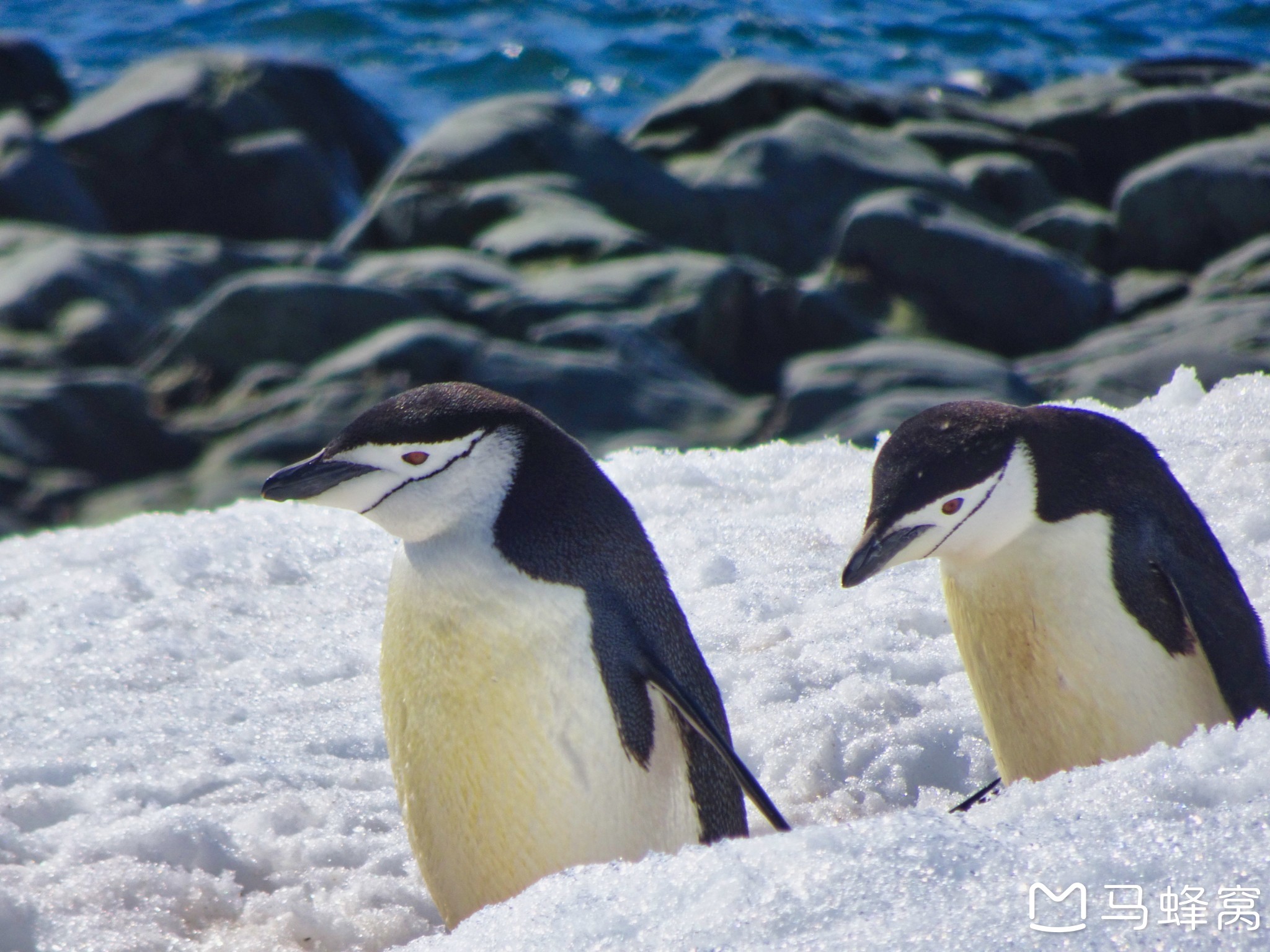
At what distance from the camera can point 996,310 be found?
8516 mm

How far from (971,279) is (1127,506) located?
21.3ft

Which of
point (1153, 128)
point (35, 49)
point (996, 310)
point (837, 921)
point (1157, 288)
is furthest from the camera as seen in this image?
point (35, 49)

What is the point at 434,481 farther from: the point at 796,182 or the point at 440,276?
the point at 796,182

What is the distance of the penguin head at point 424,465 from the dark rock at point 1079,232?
333 inches

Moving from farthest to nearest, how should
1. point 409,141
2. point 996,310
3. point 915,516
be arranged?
point 409,141 → point 996,310 → point 915,516

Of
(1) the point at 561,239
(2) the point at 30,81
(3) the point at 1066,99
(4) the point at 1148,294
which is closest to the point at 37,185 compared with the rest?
(2) the point at 30,81

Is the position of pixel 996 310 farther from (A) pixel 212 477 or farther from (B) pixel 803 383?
(A) pixel 212 477

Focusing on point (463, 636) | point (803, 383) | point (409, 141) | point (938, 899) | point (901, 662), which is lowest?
point (409, 141)

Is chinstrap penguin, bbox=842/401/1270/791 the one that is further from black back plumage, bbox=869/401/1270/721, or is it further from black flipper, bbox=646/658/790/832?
black flipper, bbox=646/658/790/832

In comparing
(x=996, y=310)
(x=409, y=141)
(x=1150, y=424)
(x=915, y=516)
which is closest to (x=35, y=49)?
(x=409, y=141)

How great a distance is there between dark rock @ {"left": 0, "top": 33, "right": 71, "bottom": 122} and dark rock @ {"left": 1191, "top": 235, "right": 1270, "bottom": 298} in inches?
371

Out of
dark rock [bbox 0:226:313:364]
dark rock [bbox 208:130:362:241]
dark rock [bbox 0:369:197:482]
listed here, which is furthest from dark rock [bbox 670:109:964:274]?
dark rock [bbox 0:369:197:482]

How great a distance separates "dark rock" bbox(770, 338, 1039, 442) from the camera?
6707 millimetres

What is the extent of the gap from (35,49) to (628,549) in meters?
12.5
